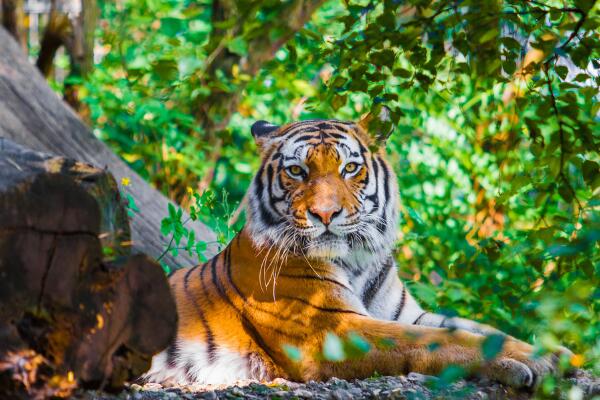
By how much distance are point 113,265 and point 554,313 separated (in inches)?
40.9

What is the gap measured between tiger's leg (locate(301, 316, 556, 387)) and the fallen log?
0.98 m

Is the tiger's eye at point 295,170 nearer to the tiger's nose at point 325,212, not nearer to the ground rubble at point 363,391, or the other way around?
the tiger's nose at point 325,212

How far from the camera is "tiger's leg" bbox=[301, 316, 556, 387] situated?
8.84 ft

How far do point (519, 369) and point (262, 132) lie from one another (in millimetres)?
1577

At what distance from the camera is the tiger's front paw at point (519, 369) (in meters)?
2.66

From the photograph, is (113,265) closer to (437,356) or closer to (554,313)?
(554,313)

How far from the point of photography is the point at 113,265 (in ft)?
6.53

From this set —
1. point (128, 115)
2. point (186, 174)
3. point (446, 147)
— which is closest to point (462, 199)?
point (446, 147)

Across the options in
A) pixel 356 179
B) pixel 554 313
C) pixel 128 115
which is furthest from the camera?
pixel 128 115

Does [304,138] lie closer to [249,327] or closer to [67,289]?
[249,327]

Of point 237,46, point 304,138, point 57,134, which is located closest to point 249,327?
point 304,138

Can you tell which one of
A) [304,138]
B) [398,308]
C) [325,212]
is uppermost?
[304,138]

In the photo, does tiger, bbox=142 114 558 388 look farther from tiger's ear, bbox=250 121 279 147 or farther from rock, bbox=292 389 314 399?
rock, bbox=292 389 314 399

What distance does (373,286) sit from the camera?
355 cm
